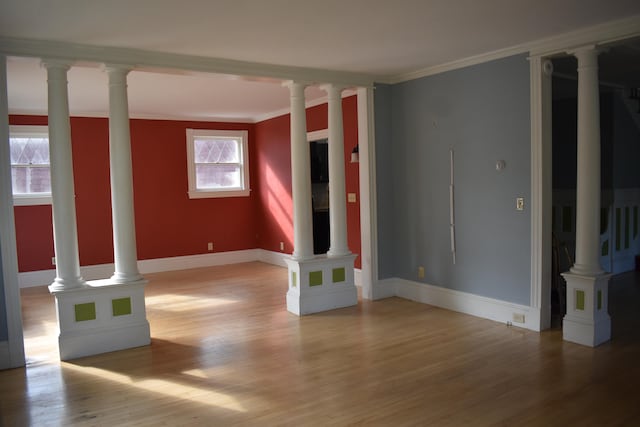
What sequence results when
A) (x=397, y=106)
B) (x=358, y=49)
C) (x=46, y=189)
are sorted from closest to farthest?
(x=358, y=49) < (x=397, y=106) < (x=46, y=189)

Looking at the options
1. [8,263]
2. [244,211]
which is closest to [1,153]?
[8,263]

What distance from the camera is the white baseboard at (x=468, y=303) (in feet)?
15.4

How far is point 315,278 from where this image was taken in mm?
5516

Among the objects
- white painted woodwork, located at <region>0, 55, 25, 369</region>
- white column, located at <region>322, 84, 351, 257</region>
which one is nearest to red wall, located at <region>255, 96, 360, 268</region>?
white column, located at <region>322, 84, 351, 257</region>

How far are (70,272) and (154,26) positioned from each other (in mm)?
2075

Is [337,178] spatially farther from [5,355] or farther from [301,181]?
[5,355]

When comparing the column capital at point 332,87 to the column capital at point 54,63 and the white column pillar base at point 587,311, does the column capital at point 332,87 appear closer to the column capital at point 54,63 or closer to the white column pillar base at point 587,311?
the column capital at point 54,63

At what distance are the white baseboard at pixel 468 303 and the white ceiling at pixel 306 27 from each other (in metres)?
2.34

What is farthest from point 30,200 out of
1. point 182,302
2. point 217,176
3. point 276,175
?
point 276,175

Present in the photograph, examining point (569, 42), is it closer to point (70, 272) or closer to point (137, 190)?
point (70, 272)

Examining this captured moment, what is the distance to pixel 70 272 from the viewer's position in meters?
4.23

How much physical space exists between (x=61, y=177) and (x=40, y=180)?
12.6 ft

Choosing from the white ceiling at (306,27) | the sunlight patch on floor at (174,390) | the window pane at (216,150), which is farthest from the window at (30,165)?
the sunlight patch on floor at (174,390)

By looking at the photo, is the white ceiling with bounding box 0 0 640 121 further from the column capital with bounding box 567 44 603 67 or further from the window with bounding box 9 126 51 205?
the window with bounding box 9 126 51 205
